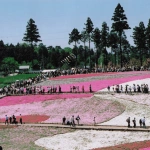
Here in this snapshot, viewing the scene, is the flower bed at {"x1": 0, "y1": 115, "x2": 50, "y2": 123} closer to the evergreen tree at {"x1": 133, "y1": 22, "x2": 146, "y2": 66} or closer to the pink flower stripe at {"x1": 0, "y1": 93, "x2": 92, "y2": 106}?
the pink flower stripe at {"x1": 0, "y1": 93, "x2": 92, "y2": 106}

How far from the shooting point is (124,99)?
158 ft

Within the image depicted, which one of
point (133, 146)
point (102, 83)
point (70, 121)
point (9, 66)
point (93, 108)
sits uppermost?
point (9, 66)

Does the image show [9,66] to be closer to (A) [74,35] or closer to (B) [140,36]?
(A) [74,35]

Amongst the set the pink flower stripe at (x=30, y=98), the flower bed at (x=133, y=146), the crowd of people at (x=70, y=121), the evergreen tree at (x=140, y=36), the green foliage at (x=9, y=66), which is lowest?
the flower bed at (x=133, y=146)

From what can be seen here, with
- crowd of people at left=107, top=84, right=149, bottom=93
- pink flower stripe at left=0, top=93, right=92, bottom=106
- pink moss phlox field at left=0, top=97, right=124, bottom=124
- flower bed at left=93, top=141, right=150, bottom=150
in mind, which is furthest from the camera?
pink flower stripe at left=0, top=93, right=92, bottom=106

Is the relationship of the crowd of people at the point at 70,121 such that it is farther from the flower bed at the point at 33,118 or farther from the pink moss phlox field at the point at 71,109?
the flower bed at the point at 33,118

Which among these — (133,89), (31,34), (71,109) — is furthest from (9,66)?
(71,109)

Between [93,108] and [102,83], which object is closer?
[93,108]

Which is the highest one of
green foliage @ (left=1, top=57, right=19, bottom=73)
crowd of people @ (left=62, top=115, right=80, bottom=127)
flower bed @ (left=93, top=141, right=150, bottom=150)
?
green foliage @ (left=1, top=57, right=19, bottom=73)

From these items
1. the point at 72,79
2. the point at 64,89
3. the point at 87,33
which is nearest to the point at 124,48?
the point at 87,33

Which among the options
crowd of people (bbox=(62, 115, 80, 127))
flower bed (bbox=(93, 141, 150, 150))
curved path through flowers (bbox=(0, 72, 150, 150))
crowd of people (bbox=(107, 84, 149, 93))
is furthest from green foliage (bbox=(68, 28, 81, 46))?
flower bed (bbox=(93, 141, 150, 150))

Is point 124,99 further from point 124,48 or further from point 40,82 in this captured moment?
point 124,48

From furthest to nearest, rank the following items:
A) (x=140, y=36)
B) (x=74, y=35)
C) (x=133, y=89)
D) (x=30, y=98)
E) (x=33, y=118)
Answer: (x=74, y=35) < (x=140, y=36) < (x=30, y=98) < (x=133, y=89) < (x=33, y=118)

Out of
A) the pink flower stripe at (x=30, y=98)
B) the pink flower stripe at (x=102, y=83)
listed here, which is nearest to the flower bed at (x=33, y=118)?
the pink flower stripe at (x=30, y=98)
